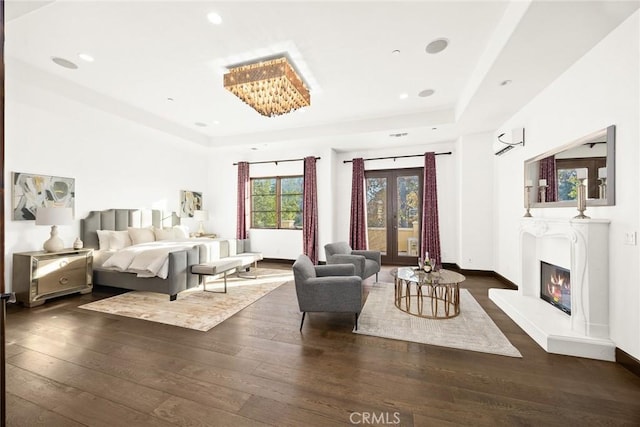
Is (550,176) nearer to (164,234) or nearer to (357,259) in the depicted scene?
(357,259)

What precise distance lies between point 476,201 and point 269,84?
4.33m

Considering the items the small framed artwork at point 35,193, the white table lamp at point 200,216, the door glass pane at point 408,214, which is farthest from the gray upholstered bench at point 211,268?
the door glass pane at point 408,214

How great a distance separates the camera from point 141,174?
5.50m

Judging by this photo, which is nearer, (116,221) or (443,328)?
(443,328)

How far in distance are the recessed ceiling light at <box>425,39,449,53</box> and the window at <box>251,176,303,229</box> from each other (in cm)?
416

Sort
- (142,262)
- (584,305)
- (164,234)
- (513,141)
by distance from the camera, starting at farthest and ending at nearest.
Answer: (164,234)
(513,141)
(142,262)
(584,305)

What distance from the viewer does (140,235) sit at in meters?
4.86

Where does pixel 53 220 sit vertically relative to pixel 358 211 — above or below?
below

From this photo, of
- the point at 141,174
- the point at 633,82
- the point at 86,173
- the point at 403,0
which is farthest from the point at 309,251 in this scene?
the point at 633,82

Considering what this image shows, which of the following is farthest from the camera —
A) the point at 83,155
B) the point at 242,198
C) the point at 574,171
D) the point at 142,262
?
the point at 242,198

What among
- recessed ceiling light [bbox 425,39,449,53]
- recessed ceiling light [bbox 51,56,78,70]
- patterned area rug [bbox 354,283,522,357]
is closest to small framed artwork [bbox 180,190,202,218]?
recessed ceiling light [bbox 51,56,78,70]

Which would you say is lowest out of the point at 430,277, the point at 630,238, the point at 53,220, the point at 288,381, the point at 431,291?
the point at 288,381

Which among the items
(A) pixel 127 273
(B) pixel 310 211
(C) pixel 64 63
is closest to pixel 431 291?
(B) pixel 310 211

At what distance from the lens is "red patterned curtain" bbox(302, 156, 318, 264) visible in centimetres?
615
